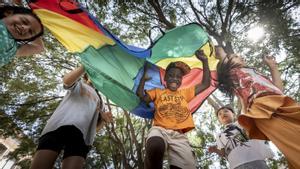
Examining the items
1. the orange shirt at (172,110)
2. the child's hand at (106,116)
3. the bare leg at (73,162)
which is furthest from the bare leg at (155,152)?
the bare leg at (73,162)

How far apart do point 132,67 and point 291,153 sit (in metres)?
2.03

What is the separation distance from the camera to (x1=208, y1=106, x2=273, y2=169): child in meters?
3.17

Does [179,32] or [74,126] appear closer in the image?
[74,126]

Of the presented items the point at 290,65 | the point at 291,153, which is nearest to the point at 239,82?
the point at 291,153

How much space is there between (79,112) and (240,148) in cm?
215

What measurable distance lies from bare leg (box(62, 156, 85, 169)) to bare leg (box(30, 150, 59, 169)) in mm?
121

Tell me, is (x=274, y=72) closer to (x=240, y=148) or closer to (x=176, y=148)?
(x=240, y=148)

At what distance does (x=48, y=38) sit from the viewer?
7.57 metres

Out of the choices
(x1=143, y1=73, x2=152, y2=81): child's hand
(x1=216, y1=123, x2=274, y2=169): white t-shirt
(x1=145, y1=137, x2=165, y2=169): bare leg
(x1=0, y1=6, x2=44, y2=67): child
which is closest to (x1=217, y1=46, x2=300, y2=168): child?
(x1=145, y1=137, x2=165, y2=169): bare leg

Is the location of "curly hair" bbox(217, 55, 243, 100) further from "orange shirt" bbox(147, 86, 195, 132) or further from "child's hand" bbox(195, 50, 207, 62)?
"orange shirt" bbox(147, 86, 195, 132)

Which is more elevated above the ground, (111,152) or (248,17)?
(248,17)

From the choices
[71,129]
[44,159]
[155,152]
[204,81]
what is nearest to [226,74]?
[204,81]

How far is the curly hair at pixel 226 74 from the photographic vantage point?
283cm

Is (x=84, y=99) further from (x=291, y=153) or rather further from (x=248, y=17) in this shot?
(x=248, y=17)
